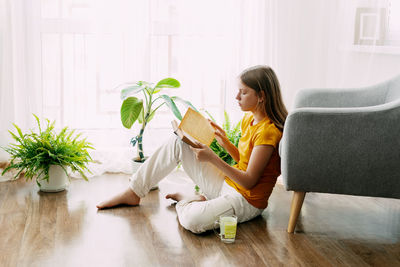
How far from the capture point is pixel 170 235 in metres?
2.29

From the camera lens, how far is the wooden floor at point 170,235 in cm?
205

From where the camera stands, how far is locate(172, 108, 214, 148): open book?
2324mm

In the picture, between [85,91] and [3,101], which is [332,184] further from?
Result: [3,101]

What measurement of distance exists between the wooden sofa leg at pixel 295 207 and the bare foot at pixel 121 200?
0.78 m

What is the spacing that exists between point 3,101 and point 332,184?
6.78 ft

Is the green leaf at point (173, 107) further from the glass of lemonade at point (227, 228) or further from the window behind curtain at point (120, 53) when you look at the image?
the glass of lemonade at point (227, 228)

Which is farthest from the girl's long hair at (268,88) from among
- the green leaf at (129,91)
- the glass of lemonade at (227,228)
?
the green leaf at (129,91)

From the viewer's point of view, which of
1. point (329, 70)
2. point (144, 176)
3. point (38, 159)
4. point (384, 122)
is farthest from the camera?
point (329, 70)

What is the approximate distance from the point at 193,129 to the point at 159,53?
1158 millimetres

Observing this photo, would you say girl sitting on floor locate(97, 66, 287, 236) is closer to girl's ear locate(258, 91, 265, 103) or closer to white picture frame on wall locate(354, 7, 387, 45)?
girl's ear locate(258, 91, 265, 103)

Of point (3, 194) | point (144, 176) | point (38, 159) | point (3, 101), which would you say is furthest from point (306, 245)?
point (3, 101)

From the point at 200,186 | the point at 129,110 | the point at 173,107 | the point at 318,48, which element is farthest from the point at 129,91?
the point at 318,48

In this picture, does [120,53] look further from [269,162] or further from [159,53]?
[269,162]

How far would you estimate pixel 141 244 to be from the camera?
7.15ft
